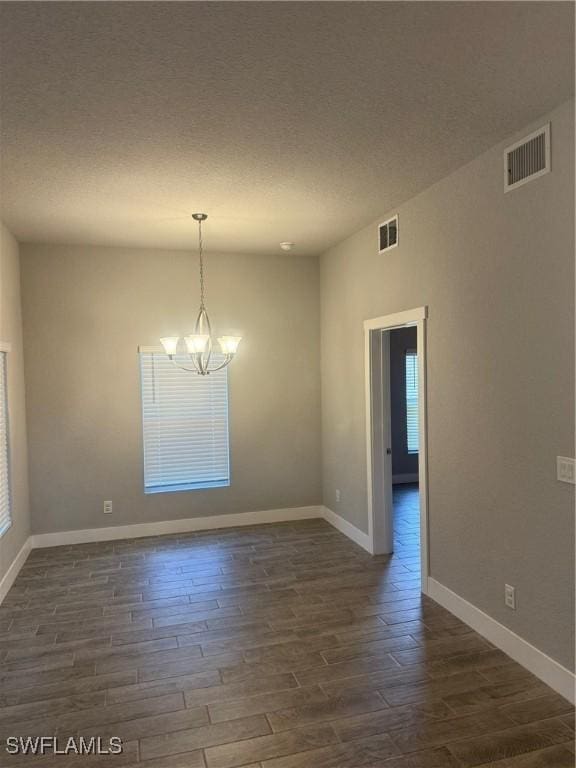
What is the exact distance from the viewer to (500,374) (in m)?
3.03

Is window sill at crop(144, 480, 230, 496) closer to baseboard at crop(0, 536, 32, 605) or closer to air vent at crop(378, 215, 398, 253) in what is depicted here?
baseboard at crop(0, 536, 32, 605)

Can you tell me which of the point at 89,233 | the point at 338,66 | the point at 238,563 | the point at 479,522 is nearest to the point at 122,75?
the point at 338,66

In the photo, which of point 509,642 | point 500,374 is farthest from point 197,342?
point 509,642

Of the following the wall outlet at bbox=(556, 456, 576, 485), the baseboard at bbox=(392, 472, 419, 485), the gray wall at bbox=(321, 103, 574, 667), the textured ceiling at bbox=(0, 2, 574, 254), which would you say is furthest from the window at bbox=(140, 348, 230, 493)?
the wall outlet at bbox=(556, 456, 576, 485)

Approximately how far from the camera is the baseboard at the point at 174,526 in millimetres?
5129

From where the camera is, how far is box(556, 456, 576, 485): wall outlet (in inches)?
99.6

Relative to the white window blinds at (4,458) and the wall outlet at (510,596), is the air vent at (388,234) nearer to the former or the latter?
the wall outlet at (510,596)

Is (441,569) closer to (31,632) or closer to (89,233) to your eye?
(31,632)

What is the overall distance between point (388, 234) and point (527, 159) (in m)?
1.59

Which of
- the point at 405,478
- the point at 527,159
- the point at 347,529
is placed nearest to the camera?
the point at 527,159

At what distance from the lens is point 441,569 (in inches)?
144

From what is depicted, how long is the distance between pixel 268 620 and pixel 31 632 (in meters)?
1.55

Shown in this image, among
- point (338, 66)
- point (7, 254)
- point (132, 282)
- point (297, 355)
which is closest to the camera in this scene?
point (338, 66)

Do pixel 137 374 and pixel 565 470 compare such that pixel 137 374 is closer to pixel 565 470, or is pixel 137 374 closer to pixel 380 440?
pixel 380 440
